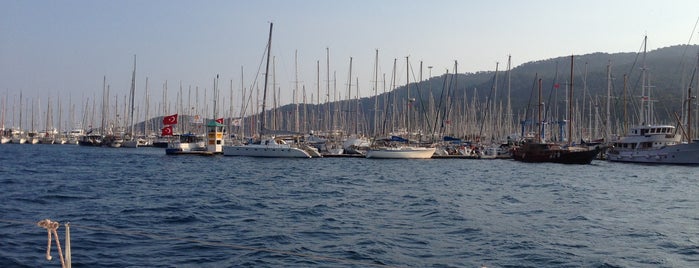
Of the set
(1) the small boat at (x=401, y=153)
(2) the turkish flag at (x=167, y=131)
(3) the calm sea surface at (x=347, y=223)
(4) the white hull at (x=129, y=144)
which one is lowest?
(3) the calm sea surface at (x=347, y=223)

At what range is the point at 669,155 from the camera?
60375 mm

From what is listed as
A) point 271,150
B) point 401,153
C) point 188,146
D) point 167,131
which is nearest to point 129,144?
point 167,131

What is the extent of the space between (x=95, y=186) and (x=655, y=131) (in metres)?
54.2

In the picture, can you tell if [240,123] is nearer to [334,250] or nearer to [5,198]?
[5,198]

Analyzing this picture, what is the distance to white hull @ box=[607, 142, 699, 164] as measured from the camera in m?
58.7

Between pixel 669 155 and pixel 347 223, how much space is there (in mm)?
51521

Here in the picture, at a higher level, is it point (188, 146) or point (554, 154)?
point (188, 146)

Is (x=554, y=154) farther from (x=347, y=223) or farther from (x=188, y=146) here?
(x=347, y=223)

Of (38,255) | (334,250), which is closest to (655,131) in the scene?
(334,250)

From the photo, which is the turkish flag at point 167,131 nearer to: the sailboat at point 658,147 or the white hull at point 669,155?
the sailboat at point 658,147

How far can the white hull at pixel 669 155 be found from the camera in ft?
193

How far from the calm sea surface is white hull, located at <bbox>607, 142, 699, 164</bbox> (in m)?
27.8

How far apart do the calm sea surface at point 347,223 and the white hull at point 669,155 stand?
2776 cm

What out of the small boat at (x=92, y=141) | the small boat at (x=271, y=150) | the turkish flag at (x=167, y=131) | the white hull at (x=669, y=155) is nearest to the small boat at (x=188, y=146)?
the small boat at (x=271, y=150)
